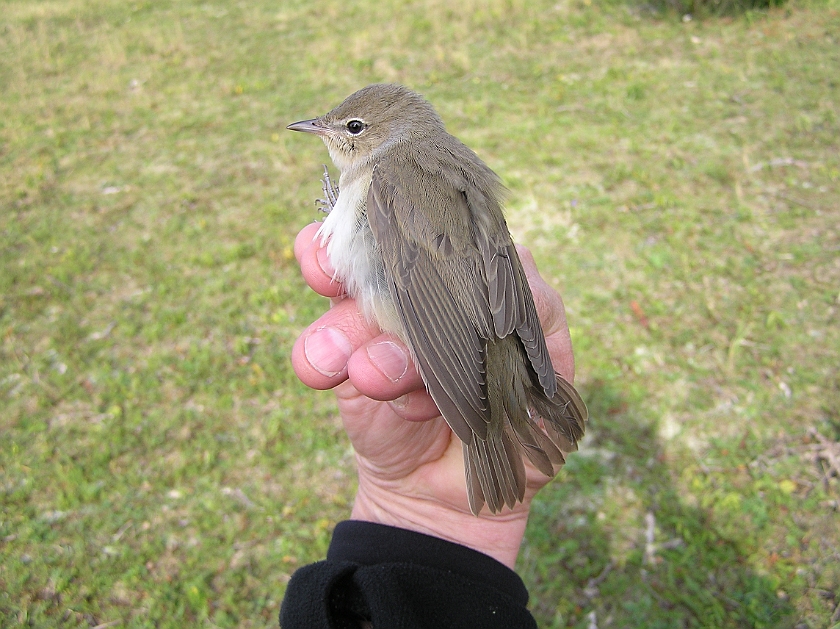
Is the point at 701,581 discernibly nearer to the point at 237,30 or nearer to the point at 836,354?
the point at 836,354

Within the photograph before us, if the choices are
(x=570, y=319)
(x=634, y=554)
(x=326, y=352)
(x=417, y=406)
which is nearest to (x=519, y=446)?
(x=417, y=406)

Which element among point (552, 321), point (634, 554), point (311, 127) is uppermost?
point (311, 127)

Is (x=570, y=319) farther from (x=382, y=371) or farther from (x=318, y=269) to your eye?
(x=382, y=371)

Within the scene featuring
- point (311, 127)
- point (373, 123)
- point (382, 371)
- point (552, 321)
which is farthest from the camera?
point (311, 127)

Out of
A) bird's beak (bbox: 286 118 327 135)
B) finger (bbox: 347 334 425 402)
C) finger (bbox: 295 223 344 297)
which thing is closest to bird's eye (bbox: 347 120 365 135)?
bird's beak (bbox: 286 118 327 135)

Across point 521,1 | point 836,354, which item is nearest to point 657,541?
point 836,354

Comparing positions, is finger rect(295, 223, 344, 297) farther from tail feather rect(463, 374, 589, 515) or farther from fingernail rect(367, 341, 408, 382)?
tail feather rect(463, 374, 589, 515)

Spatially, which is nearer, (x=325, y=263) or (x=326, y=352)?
(x=326, y=352)
